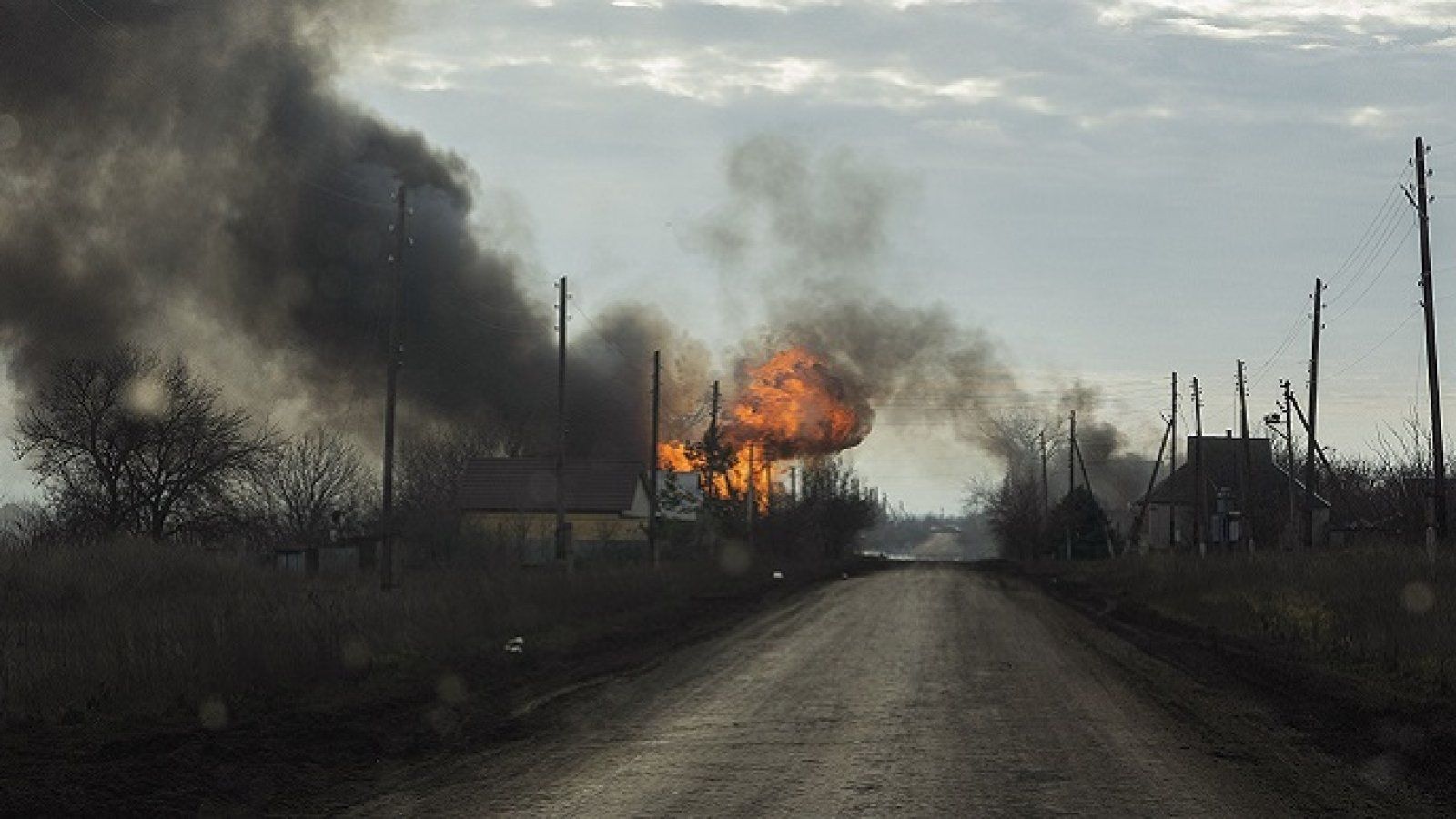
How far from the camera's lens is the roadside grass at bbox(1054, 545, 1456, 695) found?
17422mm

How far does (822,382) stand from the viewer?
60031 mm

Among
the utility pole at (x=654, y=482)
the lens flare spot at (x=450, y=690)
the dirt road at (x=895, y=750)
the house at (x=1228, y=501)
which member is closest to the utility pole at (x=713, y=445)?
the utility pole at (x=654, y=482)

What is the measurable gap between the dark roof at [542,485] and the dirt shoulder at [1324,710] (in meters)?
50.0

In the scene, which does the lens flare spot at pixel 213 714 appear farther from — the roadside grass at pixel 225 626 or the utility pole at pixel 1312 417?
the utility pole at pixel 1312 417

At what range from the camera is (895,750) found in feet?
36.6

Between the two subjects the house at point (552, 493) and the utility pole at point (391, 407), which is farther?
the house at point (552, 493)

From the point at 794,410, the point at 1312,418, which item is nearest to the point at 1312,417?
the point at 1312,418

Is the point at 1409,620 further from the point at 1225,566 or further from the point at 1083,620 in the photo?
the point at 1225,566

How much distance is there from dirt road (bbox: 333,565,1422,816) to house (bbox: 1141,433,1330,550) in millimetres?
30853

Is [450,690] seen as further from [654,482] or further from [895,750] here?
[654,482]

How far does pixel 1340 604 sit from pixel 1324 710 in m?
9.72

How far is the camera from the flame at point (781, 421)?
60219 millimetres

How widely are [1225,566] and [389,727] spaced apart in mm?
28069

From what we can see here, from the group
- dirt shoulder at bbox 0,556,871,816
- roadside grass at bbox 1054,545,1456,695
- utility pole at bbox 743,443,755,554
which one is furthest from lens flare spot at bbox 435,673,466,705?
utility pole at bbox 743,443,755,554
